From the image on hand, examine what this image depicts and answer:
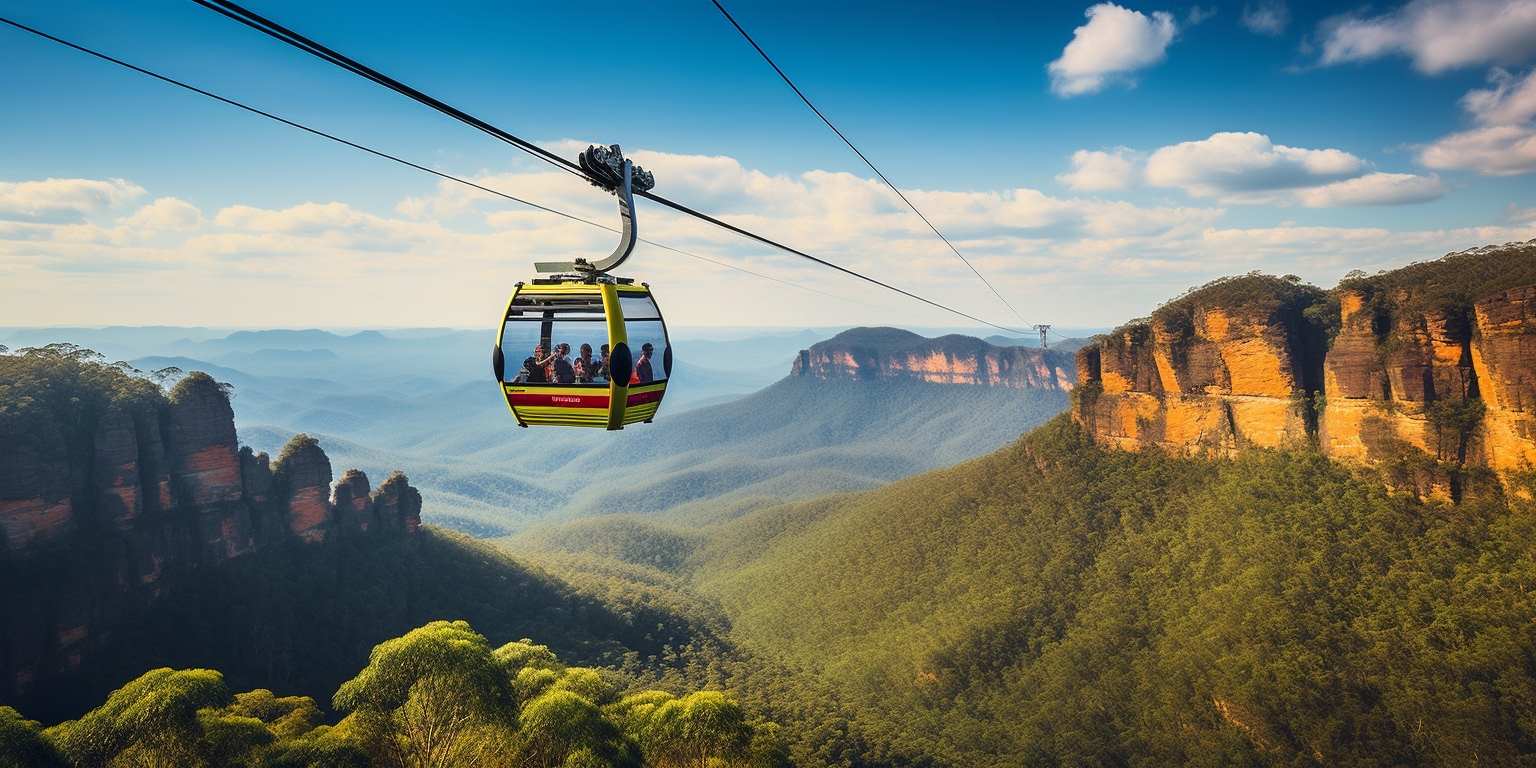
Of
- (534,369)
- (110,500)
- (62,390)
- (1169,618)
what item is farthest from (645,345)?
(62,390)

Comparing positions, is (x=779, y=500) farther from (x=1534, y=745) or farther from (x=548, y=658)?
(x=1534, y=745)

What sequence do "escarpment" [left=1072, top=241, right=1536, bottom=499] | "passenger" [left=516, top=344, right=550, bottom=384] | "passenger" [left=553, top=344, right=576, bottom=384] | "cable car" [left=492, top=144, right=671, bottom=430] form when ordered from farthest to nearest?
1. "escarpment" [left=1072, top=241, right=1536, bottom=499]
2. "passenger" [left=516, top=344, right=550, bottom=384]
3. "passenger" [left=553, top=344, right=576, bottom=384]
4. "cable car" [left=492, top=144, right=671, bottom=430]

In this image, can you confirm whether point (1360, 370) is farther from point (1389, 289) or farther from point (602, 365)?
point (602, 365)

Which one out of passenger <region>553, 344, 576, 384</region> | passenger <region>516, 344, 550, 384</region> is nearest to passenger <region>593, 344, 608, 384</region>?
passenger <region>553, 344, 576, 384</region>

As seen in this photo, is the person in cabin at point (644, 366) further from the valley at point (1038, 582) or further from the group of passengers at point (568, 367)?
the valley at point (1038, 582)

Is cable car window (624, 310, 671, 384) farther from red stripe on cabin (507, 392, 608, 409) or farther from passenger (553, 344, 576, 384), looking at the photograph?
passenger (553, 344, 576, 384)

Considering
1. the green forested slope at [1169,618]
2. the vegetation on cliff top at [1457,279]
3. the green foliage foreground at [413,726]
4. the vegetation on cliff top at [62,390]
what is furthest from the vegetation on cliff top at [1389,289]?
the vegetation on cliff top at [62,390]

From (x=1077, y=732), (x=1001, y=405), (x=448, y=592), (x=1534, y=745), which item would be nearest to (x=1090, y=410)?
(x=1077, y=732)
